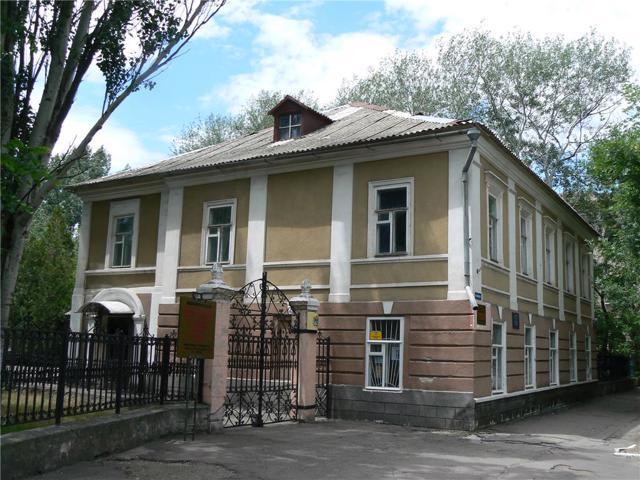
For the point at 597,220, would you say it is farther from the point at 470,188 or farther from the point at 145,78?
the point at 145,78

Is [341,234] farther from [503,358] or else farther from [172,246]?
[172,246]

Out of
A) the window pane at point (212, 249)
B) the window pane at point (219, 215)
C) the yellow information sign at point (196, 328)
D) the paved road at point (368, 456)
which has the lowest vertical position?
the paved road at point (368, 456)

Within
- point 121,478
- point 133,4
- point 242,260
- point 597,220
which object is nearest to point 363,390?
point 242,260

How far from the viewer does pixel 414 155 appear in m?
Result: 15.6

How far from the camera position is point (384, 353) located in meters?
15.2

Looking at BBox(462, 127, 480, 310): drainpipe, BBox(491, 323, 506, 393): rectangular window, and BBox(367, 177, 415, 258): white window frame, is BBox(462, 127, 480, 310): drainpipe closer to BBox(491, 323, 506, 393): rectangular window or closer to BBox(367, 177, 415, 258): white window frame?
BBox(367, 177, 415, 258): white window frame

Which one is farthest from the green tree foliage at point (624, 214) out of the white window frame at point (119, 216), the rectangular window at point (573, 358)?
the white window frame at point (119, 216)

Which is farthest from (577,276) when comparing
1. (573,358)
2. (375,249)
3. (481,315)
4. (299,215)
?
(299,215)

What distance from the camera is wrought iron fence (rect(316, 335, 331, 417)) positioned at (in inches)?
606

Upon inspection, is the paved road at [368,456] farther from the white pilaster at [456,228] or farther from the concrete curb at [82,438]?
the white pilaster at [456,228]

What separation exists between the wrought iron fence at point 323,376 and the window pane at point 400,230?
9.07 ft

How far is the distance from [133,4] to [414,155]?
6.95 meters

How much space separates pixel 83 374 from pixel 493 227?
35.2 ft

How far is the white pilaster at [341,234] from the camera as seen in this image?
15992 millimetres
